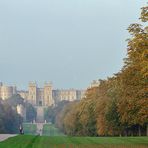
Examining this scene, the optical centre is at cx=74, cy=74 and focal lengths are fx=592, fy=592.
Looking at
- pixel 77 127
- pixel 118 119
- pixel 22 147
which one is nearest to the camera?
pixel 22 147

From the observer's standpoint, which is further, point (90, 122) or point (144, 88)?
point (90, 122)

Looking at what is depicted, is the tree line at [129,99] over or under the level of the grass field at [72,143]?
over

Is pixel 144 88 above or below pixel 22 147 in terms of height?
above

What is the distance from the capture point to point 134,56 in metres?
45.3

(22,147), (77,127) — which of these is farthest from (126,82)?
(77,127)

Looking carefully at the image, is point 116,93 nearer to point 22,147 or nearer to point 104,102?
point 104,102

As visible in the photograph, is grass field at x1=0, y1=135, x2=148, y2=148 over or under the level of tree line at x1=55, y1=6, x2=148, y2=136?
under

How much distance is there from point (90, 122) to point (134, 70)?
51120 mm

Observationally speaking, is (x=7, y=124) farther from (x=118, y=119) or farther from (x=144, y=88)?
(x=144, y=88)

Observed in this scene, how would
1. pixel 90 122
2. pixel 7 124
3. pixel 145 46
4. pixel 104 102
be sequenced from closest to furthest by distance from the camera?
pixel 145 46
pixel 104 102
pixel 90 122
pixel 7 124

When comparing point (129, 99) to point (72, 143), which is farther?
point (129, 99)

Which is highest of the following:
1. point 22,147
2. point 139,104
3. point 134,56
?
point 134,56

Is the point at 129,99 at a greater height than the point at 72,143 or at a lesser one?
greater

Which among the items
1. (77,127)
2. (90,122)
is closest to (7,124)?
(77,127)
